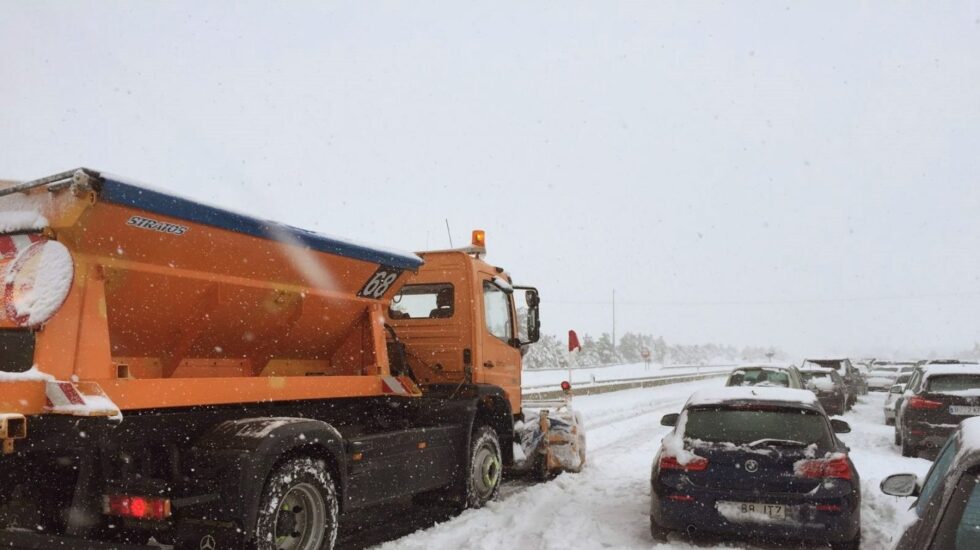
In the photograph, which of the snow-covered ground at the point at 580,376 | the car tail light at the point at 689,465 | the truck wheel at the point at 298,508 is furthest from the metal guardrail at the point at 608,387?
the truck wheel at the point at 298,508

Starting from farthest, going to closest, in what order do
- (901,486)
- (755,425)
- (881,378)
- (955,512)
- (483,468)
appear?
(881,378), (483,468), (755,425), (901,486), (955,512)

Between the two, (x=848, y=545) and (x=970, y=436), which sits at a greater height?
(x=970, y=436)

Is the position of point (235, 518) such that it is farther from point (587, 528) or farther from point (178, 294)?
point (587, 528)

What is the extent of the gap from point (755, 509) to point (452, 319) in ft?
13.0

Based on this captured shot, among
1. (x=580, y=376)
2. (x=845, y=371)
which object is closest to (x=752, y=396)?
(x=845, y=371)

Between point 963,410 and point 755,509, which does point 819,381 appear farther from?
point 755,509

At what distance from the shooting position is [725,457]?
5.93m

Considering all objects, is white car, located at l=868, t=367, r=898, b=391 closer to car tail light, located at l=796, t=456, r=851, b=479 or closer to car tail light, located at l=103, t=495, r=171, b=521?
car tail light, located at l=796, t=456, r=851, b=479

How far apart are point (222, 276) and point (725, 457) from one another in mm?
4073

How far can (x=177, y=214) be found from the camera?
14.7ft

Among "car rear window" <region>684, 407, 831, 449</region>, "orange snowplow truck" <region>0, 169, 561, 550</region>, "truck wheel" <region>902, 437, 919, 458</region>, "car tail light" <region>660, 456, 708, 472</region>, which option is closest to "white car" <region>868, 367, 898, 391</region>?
"truck wheel" <region>902, 437, 919, 458</region>

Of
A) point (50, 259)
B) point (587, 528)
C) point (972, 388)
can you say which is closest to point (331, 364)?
point (587, 528)

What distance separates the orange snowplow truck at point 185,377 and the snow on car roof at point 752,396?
8.53 ft

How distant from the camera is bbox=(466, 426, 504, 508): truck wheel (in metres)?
7.91
